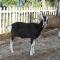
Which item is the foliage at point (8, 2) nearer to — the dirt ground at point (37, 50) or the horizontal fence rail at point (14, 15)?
the horizontal fence rail at point (14, 15)

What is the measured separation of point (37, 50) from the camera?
10.4 m

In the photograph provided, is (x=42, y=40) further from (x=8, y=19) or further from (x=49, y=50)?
(x=8, y=19)

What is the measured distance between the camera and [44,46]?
11336mm

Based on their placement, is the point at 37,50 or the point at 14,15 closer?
the point at 37,50

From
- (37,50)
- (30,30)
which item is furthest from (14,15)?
(30,30)

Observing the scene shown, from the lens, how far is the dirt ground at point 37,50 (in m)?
9.23

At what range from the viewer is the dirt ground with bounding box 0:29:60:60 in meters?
A: 9.23

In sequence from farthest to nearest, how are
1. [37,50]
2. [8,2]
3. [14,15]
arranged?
[8,2], [14,15], [37,50]

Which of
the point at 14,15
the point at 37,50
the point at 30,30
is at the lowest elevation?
the point at 37,50

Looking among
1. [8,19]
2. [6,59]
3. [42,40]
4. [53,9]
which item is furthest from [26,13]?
[6,59]

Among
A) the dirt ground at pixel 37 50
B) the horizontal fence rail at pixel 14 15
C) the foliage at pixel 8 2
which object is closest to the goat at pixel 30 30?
the dirt ground at pixel 37 50

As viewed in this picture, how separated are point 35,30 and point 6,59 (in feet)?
5.23

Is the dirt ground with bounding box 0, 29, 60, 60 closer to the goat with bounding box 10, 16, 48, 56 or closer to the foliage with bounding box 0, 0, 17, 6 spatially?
the goat with bounding box 10, 16, 48, 56

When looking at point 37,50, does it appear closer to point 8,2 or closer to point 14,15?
point 14,15
